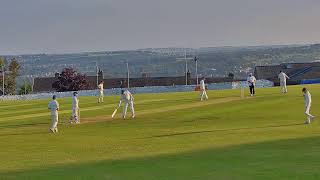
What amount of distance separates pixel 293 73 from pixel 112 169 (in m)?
130

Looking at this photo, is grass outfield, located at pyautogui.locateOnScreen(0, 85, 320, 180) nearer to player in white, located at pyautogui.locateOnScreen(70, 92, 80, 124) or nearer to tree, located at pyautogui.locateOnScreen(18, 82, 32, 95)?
player in white, located at pyautogui.locateOnScreen(70, 92, 80, 124)

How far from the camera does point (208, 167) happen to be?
19453 mm

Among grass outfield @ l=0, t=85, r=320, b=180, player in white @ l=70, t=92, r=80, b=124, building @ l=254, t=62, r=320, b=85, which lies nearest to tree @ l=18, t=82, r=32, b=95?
building @ l=254, t=62, r=320, b=85

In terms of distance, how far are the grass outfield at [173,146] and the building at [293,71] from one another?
3852 inches

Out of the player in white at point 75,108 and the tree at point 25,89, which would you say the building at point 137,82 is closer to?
the tree at point 25,89

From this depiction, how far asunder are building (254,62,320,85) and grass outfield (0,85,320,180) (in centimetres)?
9784

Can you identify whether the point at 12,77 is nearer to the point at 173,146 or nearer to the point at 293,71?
the point at 293,71

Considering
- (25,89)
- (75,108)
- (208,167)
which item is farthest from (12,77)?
(208,167)

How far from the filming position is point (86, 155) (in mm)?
23688

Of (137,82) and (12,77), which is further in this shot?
(137,82)

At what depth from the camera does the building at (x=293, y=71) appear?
139375 millimetres

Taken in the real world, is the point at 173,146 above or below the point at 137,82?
below

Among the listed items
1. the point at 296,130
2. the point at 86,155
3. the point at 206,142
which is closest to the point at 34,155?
the point at 86,155

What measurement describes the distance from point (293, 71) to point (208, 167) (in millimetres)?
131784
